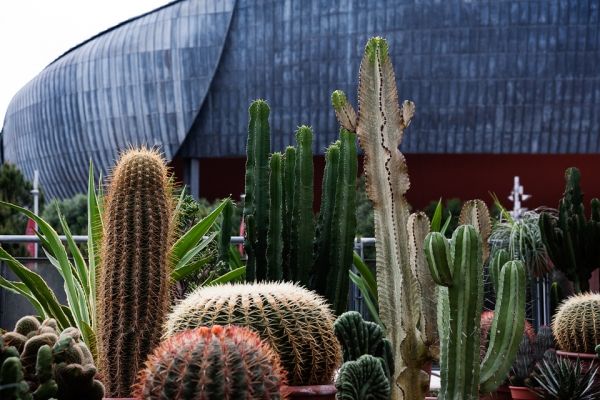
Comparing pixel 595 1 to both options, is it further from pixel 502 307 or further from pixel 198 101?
pixel 502 307

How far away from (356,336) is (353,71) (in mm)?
37446

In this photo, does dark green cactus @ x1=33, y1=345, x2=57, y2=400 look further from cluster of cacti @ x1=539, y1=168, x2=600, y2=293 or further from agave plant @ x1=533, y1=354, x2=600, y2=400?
cluster of cacti @ x1=539, y1=168, x2=600, y2=293

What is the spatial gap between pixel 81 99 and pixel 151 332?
43.6 m

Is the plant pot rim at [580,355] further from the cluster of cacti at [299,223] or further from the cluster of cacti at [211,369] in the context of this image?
the cluster of cacti at [211,369]

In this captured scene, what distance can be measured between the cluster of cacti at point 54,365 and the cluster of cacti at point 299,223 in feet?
6.04

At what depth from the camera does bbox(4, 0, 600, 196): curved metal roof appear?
133 ft

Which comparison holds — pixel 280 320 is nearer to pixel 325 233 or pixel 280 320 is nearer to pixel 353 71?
pixel 325 233

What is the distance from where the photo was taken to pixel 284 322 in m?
3.79

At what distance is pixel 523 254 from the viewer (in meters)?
11.8

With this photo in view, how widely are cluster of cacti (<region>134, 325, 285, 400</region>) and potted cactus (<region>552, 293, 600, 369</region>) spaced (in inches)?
138

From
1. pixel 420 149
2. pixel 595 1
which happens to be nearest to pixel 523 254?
pixel 420 149

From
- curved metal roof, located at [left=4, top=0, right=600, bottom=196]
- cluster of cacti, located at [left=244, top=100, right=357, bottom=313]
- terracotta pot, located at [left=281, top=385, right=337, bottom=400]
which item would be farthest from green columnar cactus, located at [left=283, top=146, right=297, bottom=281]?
curved metal roof, located at [left=4, top=0, right=600, bottom=196]

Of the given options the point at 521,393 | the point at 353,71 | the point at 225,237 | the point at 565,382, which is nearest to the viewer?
the point at 565,382

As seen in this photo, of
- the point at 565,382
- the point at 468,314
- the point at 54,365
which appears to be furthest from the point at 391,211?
the point at 54,365
